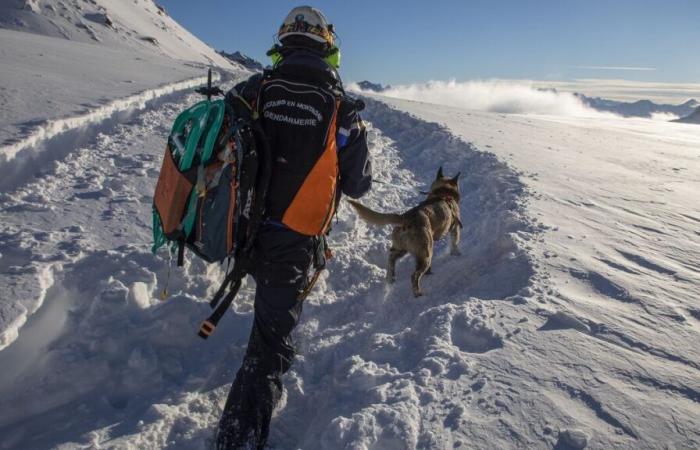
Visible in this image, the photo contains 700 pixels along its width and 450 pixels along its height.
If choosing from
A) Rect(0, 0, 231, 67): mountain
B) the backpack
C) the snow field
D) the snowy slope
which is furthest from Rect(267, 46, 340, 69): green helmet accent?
Rect(0, 0, 231, 67): mountain

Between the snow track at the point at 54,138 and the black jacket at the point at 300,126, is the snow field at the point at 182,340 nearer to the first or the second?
the snow track at the point at 54,138

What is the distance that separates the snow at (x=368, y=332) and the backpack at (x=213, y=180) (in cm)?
106

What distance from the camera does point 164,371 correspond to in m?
3.51

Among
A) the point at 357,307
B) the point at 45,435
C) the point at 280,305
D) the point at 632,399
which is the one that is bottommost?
the point at 45,435

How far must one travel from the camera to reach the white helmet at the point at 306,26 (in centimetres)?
313

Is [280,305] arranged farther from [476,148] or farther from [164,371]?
[476,148]

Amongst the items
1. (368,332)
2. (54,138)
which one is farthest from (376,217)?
(54,138)

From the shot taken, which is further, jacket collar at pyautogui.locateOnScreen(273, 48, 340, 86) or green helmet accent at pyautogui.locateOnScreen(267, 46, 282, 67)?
green helmet accent at pyautogui.locateOnScreen(267, 46, 282, 67)

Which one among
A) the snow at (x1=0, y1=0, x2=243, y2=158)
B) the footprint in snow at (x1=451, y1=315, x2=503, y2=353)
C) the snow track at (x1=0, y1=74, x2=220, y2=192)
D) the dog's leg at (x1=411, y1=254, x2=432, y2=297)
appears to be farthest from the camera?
the snow at (x1=0, y1=0, x2=243, y2=158)

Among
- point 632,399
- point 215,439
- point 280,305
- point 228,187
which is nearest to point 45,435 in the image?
point 215,439

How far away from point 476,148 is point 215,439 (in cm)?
968

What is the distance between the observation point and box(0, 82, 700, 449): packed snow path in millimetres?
2760

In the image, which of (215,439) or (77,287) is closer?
(215,439)

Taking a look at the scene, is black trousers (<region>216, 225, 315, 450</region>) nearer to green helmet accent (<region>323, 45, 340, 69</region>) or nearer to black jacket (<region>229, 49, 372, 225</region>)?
black jacket (<region>229, 49, 372, 225</region>)
